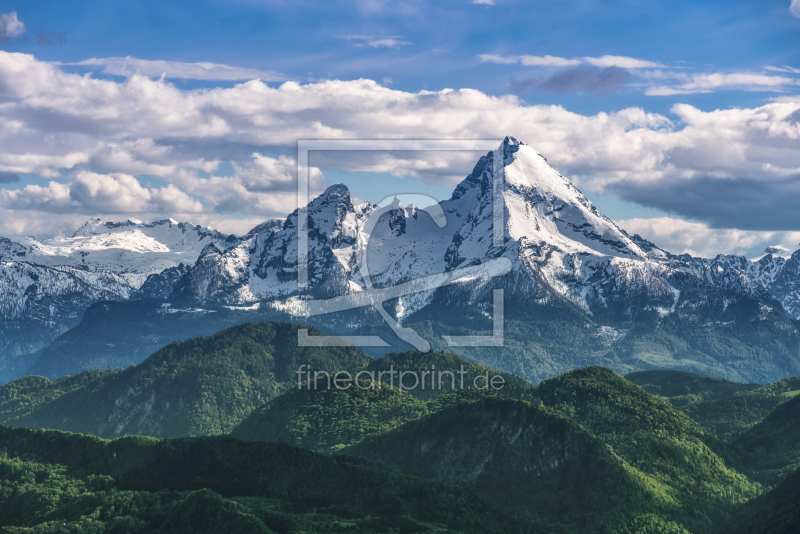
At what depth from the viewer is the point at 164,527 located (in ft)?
655

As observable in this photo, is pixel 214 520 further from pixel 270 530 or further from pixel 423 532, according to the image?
pixel 423 532

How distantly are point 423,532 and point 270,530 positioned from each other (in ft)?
126

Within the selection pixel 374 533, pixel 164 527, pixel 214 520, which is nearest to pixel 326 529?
pixel 374 533

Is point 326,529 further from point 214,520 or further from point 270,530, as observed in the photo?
point 214,520

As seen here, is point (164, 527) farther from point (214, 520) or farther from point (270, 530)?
point (270, 530)

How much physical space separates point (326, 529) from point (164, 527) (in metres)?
41.0

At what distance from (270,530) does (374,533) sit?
26.1 metres

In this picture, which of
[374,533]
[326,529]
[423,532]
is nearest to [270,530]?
[326,529]

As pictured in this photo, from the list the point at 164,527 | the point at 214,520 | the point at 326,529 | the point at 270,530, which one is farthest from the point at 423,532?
the point at 164,527

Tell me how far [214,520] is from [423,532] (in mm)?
52275

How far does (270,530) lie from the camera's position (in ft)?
648

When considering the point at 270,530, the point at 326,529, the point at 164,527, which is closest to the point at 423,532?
the point at 326,529

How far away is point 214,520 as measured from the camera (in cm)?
19600

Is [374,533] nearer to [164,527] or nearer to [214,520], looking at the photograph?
[214,520]
